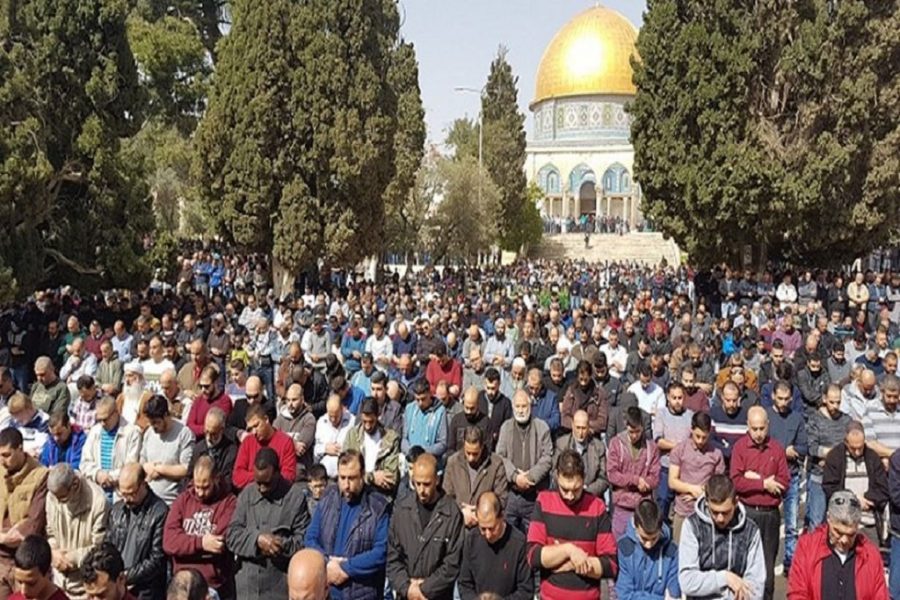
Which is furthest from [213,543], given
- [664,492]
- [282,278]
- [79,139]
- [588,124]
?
[588,124]

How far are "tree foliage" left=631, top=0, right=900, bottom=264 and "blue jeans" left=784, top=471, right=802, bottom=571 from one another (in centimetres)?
1373

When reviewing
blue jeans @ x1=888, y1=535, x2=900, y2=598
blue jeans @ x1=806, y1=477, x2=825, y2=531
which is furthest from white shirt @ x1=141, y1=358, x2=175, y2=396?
blue jeans @ x1=888, y1=535, x2=900, y2=598

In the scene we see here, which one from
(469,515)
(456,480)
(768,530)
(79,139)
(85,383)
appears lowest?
(768,530)

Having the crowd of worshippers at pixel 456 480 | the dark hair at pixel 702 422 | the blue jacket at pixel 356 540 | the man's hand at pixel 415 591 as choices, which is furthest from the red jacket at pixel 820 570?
the blue jacket at pixel 356 540

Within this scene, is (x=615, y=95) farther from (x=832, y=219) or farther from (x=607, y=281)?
(x=832, y=219)

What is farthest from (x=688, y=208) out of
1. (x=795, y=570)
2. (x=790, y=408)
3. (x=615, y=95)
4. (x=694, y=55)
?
(x=615, y=95)

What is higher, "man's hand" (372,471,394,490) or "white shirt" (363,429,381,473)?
"white shirt" (363,429,381,473)

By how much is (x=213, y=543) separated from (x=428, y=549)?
52.9 inches

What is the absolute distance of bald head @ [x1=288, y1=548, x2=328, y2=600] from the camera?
3.71 metres

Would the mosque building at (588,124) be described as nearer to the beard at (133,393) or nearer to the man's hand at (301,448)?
the beard at (133,393)

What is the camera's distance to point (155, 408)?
21.0ft

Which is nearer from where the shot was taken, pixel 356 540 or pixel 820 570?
pixel 820 570

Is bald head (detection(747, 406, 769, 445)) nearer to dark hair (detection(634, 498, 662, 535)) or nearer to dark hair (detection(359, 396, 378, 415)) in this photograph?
dark hair (detection(634, 498, 662, 535))

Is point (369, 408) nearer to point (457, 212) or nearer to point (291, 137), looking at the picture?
point (291, 137)
